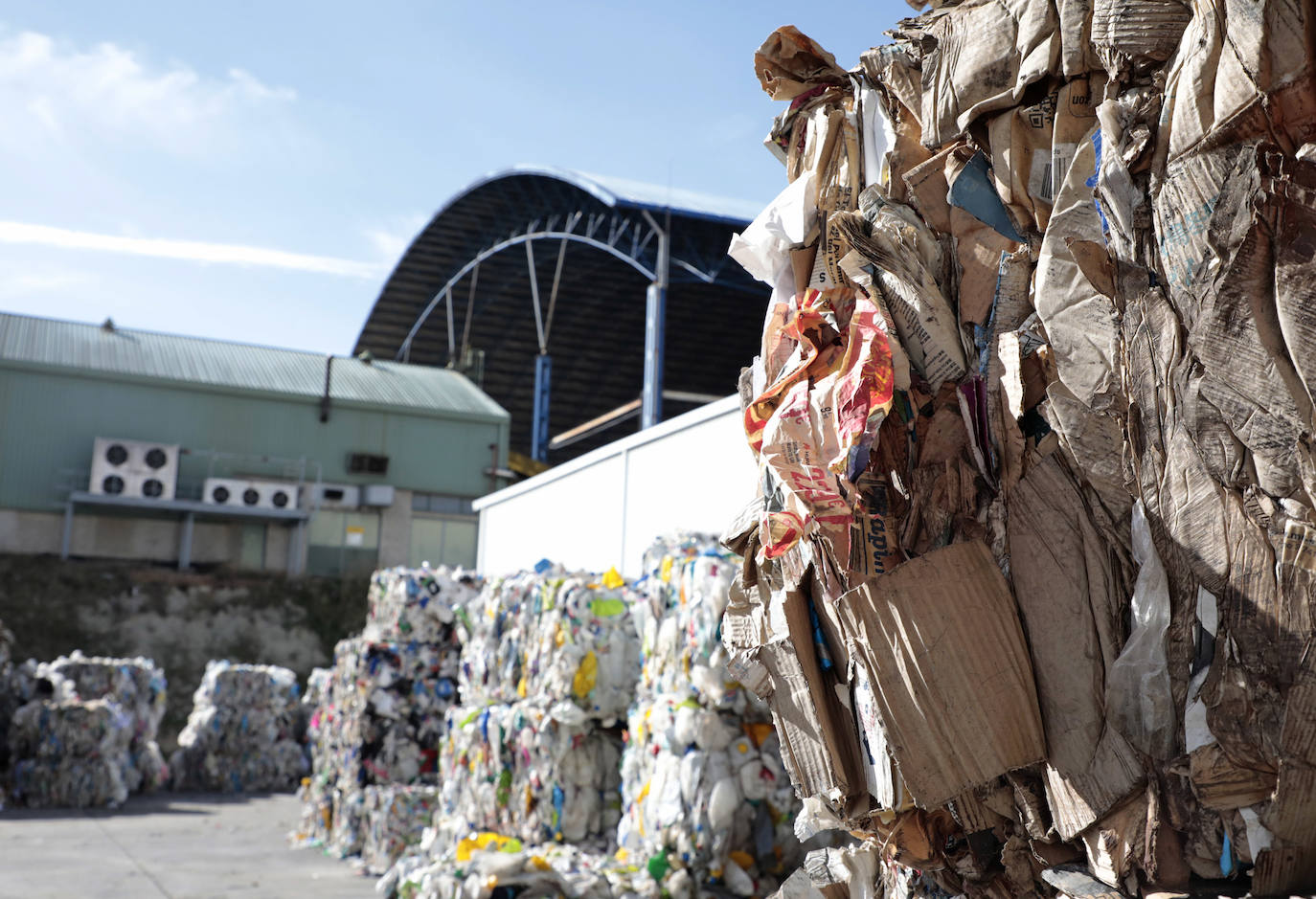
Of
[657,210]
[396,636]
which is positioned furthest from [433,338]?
[396,636]

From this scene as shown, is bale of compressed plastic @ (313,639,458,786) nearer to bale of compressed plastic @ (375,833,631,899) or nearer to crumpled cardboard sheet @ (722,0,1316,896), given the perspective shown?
bale of compressed plastic @ (375,833,631,899)

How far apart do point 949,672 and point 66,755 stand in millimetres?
15118

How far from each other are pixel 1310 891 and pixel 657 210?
63.3ft

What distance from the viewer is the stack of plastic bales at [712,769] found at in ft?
14.7

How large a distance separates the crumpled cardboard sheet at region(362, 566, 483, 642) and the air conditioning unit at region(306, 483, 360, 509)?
65.1ft

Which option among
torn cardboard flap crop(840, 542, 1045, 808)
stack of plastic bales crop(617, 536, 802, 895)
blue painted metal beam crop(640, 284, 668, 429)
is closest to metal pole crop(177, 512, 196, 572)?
blue painted metal beam crop(640, 284, 668, 429)

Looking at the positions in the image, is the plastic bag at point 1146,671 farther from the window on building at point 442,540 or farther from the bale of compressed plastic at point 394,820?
the window on building at point 442,540

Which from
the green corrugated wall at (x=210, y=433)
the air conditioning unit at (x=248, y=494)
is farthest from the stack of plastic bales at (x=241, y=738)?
the green corrugated wall at (x=210, y=433)

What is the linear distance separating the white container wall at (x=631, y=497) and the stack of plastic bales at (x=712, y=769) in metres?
1.20

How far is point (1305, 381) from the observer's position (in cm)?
126


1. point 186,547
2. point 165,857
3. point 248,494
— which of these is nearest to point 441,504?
point 248,494

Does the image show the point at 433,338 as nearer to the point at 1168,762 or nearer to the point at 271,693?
the point at 271,693

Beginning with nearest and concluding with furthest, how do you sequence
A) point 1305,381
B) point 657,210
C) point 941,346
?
point 1305,381 → point 941,346 → point 657,210

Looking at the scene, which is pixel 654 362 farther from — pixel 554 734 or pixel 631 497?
pixel 554 734
